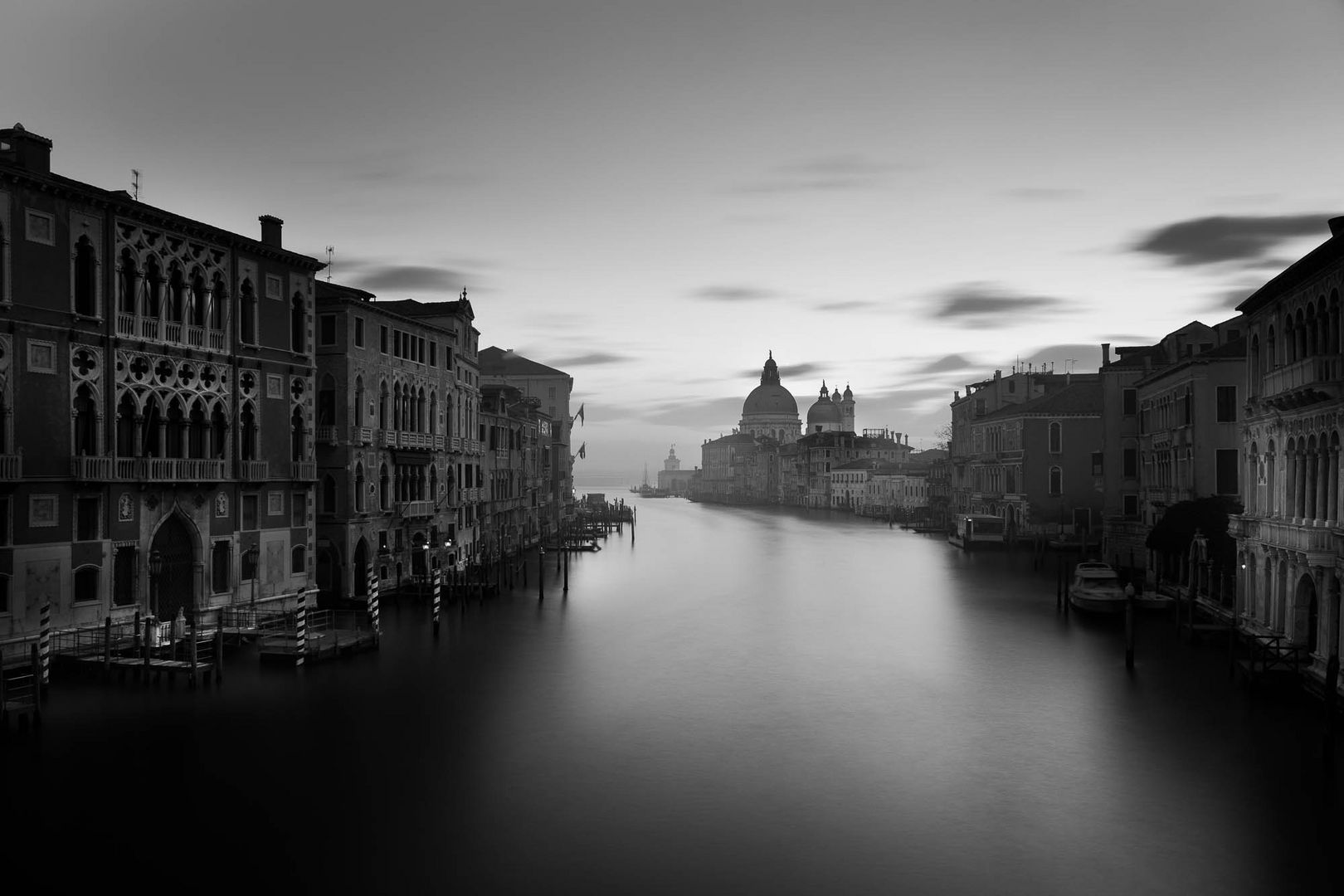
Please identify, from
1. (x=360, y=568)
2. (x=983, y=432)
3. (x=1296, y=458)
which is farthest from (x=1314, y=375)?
(x=983, y=432)

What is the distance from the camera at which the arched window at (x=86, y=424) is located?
2705cm

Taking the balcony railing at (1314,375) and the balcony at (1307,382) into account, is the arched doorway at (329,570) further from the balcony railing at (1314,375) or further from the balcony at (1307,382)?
the balcony railing at (1314,375)

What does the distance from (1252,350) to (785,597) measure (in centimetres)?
2301

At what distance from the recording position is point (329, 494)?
39.1m

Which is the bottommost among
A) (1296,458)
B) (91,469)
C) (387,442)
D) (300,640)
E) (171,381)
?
(300,640)

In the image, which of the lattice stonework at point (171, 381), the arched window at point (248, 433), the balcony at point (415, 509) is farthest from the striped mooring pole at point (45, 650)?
the balcony at point (415, 509)

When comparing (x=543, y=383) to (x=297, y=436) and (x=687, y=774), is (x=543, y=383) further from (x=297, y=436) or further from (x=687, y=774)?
(x=687, y=774)

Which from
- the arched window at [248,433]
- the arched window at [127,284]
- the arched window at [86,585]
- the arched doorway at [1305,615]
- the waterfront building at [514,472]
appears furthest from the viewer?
the waterfront building at [514,472]

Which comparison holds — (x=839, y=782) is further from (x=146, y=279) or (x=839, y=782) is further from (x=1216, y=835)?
(x=146, y=279)

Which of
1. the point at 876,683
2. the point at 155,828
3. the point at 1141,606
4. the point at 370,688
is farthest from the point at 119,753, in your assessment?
the point at 1141,606

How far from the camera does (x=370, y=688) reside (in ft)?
81.3

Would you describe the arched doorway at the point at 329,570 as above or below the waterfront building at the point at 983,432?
below

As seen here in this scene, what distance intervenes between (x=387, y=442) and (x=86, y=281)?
1522 cm

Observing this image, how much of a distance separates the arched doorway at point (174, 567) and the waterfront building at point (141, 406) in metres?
0.05
